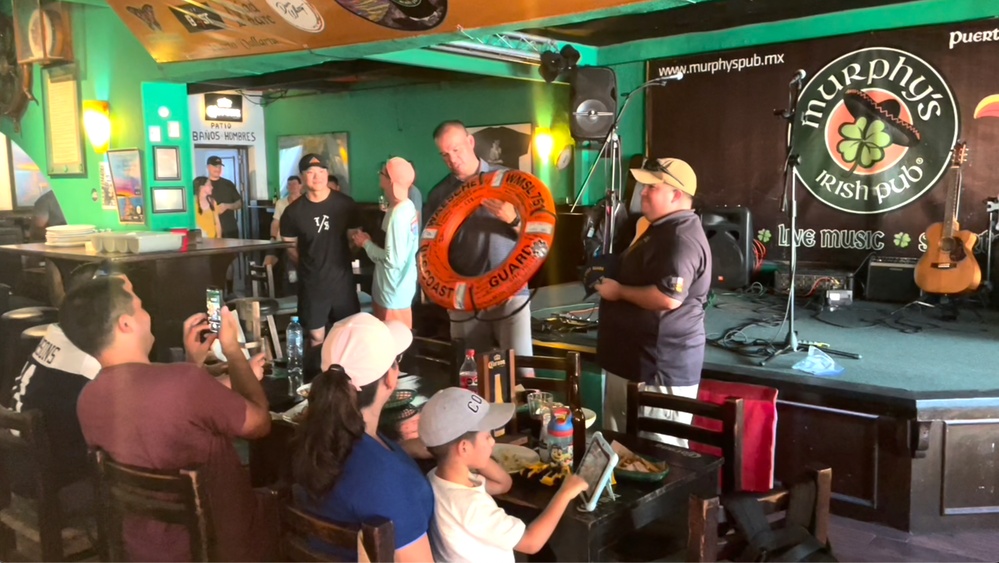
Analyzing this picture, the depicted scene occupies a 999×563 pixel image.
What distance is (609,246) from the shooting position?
165 inches

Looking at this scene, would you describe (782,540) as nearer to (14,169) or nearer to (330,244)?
(330,244)

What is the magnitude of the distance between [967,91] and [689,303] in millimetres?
3538

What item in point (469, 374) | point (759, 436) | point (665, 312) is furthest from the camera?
point (759, 436)

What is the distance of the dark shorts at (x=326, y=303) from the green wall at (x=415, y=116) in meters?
0.36

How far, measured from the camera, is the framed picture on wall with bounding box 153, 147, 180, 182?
1.31m

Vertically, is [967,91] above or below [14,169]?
above

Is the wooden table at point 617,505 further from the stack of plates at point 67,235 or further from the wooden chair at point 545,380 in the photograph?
the stack of plates at point 67,235

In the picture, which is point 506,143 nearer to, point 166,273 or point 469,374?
point 469,374

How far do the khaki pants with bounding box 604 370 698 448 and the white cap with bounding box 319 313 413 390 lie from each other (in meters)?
1.20

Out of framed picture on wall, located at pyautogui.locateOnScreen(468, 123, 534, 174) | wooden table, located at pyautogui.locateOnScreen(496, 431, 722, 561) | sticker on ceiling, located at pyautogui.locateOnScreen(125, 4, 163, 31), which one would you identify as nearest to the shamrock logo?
framed picture on wall, located at pyautogui.locateOnScreen(468, 123, 534, 174)

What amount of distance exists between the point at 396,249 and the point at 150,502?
102cm

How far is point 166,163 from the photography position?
4.39 ft

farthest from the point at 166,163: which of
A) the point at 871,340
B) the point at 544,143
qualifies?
the point at 544,143

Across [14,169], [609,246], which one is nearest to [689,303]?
[609,246]
